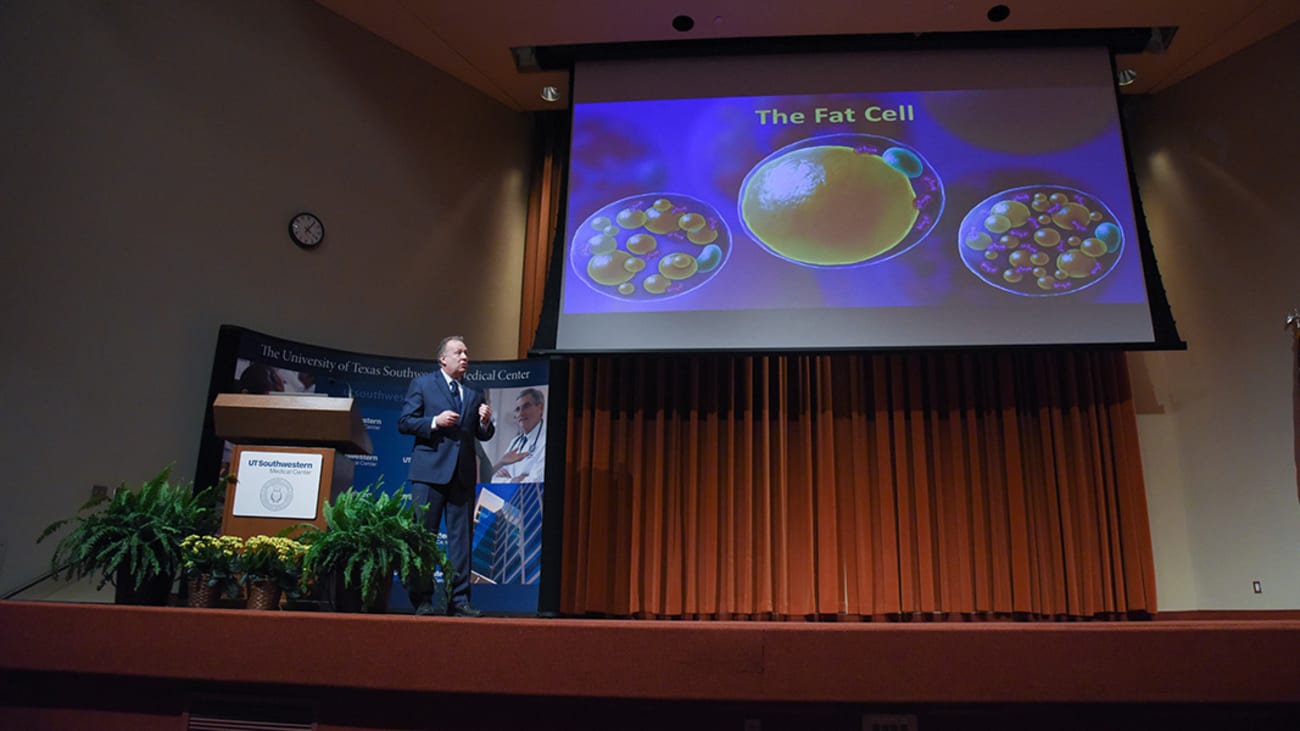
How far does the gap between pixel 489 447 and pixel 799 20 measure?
3405 mm

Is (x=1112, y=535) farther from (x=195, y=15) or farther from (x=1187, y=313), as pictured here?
(x=195, y=15)

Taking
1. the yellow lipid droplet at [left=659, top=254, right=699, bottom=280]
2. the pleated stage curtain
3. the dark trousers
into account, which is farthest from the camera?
the pleated stage curtain

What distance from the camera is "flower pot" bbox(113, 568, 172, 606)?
2.63m

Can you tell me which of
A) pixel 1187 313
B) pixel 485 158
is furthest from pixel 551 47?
pixel 1187 313

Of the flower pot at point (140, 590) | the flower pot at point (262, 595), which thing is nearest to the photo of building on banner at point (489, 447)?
the flower pot at point (140, 590)

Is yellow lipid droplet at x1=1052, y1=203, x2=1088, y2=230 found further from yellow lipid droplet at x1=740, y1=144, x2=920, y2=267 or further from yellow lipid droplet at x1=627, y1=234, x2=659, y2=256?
yellow lipid droplet at x1=627, y1=234, x2=659, y2=256

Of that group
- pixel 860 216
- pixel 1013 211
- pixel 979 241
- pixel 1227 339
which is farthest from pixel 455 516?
pixel 1227 339

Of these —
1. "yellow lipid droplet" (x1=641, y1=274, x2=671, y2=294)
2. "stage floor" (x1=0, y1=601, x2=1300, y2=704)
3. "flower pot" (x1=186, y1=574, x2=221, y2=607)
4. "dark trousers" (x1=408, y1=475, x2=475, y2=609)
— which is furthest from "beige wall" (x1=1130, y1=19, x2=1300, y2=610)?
"flower pot" (x1=186, y1=574, x2=221, y2=607)

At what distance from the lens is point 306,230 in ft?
17.0

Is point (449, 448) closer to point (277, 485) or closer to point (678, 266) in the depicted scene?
point (277, 485)

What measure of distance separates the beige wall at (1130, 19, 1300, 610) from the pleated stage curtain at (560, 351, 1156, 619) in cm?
40

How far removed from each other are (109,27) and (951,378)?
17.6ft

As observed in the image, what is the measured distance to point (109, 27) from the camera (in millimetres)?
4289

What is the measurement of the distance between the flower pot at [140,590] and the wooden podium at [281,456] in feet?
0.90
